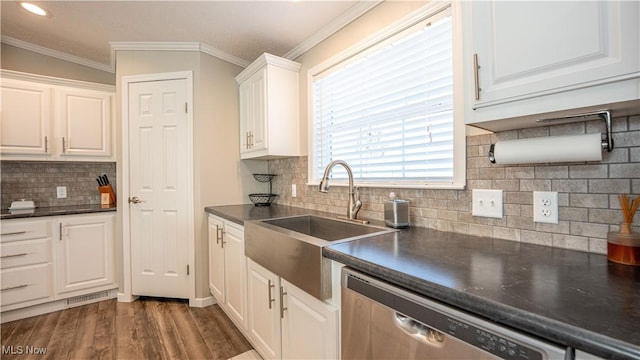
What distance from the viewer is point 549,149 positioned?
983 mm

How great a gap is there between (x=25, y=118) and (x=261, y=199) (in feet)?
7.29

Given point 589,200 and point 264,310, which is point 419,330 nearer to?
point 589,200

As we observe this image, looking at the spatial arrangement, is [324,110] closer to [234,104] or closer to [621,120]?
[234,104]

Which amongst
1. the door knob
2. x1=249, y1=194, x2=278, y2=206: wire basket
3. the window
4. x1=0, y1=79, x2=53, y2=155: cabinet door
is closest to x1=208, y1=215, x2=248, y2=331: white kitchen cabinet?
x1=249, y1=194, x2=278, y2=206: wire basket

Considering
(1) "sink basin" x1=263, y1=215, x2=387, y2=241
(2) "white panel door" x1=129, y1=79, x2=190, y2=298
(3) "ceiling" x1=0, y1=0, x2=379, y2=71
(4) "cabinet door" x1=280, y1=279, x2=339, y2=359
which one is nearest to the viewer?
(4) "cabinet door" x1=280, y1=279, x2=339, y2=359

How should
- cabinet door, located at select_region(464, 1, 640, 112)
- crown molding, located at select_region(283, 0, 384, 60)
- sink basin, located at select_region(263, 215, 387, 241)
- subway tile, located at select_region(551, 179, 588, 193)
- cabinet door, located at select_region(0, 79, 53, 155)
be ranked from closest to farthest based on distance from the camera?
cabinet door, located at select_region(464, 1, 640, 112), subway tile, located at select_region(551, 179, 588, 193), sink basin, located at select_region(263, 215, 387, 241), crown molding, located at select_region(283, 0, 384, 60), cabinet door, located at select_region(0, 79, 53, 155)

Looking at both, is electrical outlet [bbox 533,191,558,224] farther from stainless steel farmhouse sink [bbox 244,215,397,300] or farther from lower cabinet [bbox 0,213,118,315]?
lower cabinet [bbox 0,213,118,315]

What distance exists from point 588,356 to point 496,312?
151mm

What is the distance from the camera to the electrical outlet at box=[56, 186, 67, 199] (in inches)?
114

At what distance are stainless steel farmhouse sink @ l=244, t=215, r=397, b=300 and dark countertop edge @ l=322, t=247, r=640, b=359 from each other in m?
0.36

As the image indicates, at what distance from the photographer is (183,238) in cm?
258

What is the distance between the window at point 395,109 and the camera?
144 cm

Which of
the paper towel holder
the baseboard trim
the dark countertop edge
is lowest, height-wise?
the baseboard trim

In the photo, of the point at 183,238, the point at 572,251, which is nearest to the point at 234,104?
the point at 183,238
